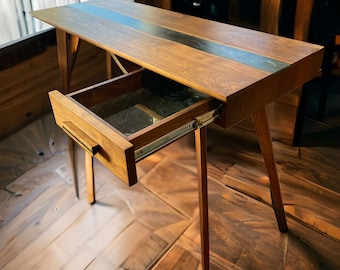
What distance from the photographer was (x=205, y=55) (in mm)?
960

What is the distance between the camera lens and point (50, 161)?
170 cm

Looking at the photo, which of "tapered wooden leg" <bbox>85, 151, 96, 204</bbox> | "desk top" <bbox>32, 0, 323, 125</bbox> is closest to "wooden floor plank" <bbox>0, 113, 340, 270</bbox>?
"tapered wooden leg" <bbox>85, 151, 96, 204</bbox>

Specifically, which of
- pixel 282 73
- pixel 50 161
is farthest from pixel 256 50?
pixel 50 161

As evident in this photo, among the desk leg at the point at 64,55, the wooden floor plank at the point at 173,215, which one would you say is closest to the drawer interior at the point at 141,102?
Result: the desk leg at the point at 64,55

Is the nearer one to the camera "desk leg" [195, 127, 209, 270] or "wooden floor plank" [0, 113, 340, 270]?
"desk leg" [195, 127, 209, 270]

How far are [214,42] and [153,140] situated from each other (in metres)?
0.37

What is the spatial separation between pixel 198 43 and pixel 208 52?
7cm

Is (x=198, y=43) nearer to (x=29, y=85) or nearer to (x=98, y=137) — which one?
(x=98, y=137)

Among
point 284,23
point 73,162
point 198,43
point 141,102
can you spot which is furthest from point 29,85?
point 284,23

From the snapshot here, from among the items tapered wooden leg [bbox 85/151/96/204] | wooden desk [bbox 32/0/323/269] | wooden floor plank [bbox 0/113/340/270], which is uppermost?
wooden desk [bbox 32/0/323/269]

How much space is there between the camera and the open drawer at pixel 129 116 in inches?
31.3

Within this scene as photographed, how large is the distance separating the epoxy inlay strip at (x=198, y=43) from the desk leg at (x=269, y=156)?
18 centimetres

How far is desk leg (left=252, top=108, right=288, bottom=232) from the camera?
109 centimetres

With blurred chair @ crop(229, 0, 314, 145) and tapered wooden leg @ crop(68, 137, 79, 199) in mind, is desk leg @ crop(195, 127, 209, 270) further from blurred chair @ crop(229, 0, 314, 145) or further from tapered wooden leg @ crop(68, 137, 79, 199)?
blurred chair @ crop(229, 0, 314, 145)
